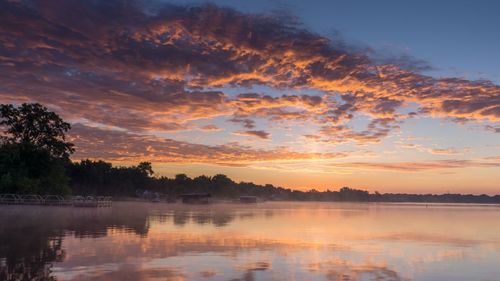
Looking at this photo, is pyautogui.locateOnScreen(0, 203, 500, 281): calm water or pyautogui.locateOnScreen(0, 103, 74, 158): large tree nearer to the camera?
pyautogui.locateOnScreen(0, 203, 500, 281): calm water

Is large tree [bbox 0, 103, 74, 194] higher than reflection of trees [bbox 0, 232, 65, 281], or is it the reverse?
large tree [bbox 0, 103, 74, 194]

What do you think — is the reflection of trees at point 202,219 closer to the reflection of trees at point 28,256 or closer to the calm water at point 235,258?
the calm water at point 235,258

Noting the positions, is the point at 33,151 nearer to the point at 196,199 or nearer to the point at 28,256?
the point at 28,256

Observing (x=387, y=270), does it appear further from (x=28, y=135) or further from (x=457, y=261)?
(x=28, y=135)

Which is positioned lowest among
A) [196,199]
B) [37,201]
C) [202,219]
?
[202,219]

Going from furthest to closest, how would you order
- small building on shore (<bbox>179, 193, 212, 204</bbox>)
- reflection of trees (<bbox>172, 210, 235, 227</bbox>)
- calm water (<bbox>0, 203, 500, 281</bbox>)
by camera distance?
small building on shore (<bbox>179, 193, 212, 204</bbox>)
reflection of trees (<bbox>172, 210, 235, 227</bbox>)
calm water (<bbox>0, 203, 500, 281</bbox>)

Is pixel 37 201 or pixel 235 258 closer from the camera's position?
pixel 235 258

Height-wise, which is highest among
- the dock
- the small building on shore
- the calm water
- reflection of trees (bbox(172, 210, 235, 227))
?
the small building on shore

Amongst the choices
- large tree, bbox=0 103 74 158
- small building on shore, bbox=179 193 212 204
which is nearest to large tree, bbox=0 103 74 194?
large tree, bbox=0 103 74 158

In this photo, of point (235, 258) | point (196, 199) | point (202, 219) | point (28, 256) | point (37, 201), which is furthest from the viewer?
point (196, 199)

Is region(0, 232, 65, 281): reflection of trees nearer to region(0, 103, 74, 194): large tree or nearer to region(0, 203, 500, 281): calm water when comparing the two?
region(0, 203, 500, 281): calm water

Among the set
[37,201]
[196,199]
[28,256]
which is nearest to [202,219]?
[37,201]

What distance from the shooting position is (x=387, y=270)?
2402 centimetres

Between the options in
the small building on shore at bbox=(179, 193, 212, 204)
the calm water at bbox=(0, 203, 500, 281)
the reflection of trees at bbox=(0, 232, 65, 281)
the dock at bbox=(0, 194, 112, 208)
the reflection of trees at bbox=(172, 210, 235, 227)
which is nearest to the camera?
the reflection of trees at bbox=(0, 232, 65, 281)
